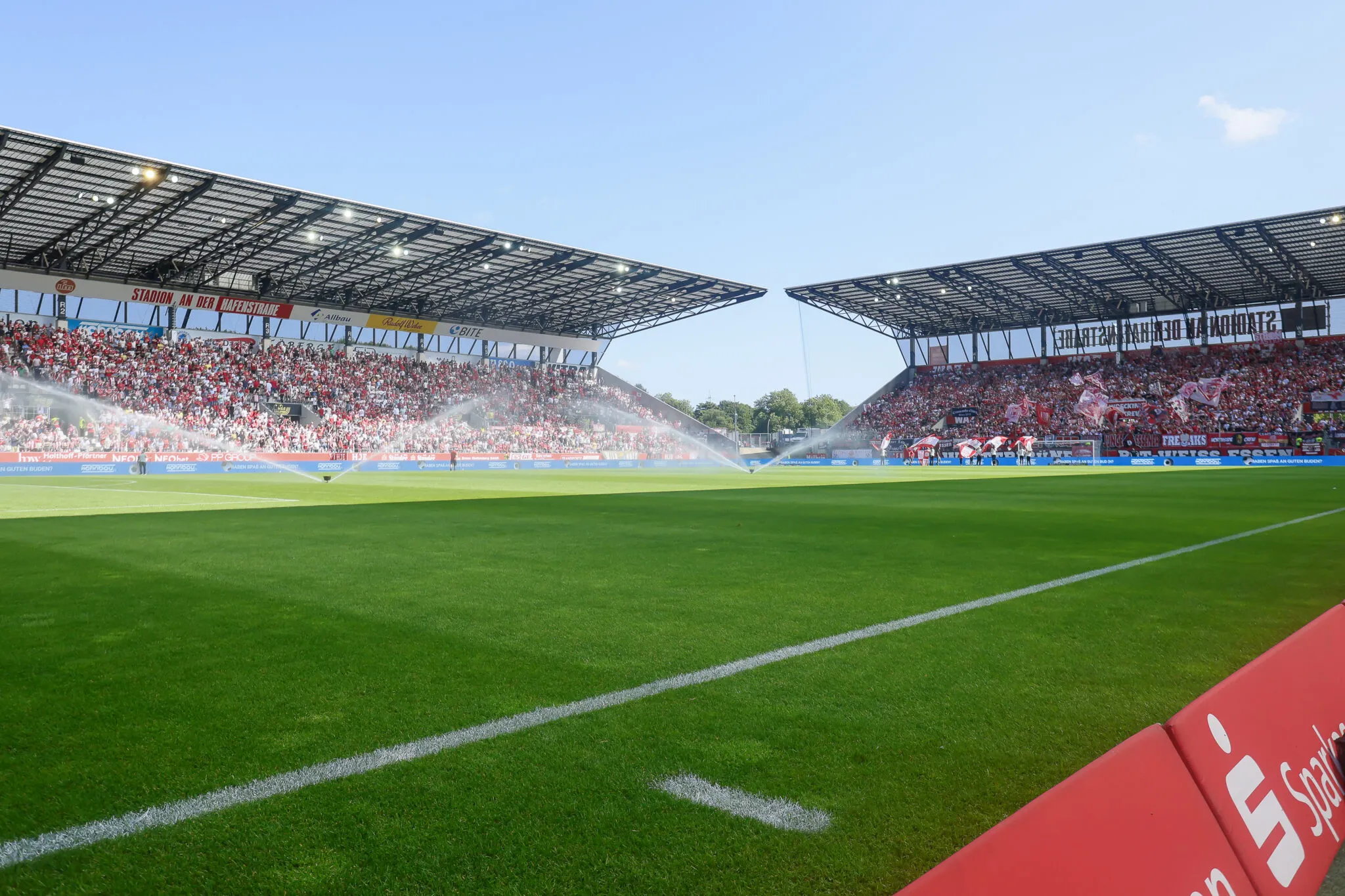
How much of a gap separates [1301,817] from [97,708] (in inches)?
182

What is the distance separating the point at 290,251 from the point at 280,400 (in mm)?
9125

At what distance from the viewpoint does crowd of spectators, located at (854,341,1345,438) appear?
172ft

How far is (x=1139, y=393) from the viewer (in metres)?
58.1

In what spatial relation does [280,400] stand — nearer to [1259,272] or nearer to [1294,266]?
[1259,272]

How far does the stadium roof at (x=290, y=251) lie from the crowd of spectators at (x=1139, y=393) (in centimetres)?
2091

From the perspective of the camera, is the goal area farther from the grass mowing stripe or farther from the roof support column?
→ the grass mowing stripe

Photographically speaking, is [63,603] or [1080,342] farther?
[1080,342]

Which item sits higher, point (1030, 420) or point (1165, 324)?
point (1165, 324)

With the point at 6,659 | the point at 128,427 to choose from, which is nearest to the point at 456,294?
the point at 128,427

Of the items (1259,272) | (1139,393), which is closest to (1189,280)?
(1259,272)

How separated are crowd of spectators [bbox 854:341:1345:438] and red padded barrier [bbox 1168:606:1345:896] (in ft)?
192

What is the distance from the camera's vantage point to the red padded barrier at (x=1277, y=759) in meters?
2.12

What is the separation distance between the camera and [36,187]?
1292 inches

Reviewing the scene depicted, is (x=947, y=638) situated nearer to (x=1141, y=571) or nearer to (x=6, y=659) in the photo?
(x=1141, y=571)
